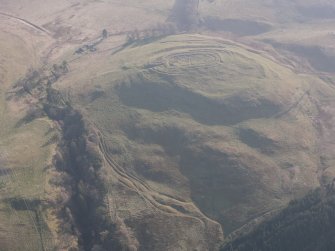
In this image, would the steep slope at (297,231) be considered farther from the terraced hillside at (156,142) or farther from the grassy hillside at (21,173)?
the grassy hillside at (21,173)

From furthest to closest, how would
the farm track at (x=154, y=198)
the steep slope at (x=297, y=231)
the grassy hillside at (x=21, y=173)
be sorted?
1. the farm track at (x=154, y=198)
2. the steep slope at (x=297, y=231)
3. the grassy hillside at (x=21, y=173)

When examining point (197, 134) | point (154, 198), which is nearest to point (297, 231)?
point (154, 198)

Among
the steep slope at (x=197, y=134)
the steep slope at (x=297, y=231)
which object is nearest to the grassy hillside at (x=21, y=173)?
the steep slope at (x=197, y=134)

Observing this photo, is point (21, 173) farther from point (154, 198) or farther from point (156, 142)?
point (156, 142)

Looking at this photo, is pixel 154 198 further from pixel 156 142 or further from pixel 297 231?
pixel 297 231

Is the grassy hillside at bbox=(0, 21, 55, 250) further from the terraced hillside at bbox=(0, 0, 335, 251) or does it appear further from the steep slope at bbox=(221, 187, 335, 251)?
the steep slope at bbox=(221, 187, 335, 251)

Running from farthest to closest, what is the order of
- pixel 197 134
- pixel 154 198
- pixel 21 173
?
1. pixel 197 134
2. pixel 154 198
3. pixel 21 173

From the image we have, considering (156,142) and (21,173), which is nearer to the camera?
(21,173)

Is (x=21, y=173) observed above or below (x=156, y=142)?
below

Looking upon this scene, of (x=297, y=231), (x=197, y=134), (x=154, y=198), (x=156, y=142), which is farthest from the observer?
(x=197, y=134)

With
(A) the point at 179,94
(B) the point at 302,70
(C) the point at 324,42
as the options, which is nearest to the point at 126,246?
(A) the point at 179,94

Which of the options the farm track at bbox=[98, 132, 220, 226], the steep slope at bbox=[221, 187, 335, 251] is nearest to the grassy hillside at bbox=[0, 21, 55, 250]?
the farm track at bbox=[98, 132, 220, 226]

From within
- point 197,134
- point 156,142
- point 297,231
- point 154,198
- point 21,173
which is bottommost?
point 154,198
